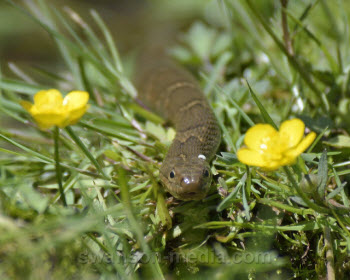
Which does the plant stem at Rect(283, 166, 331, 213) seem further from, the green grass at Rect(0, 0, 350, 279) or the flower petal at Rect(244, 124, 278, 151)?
the flower petal at Rect(244, 124, 278, 151)

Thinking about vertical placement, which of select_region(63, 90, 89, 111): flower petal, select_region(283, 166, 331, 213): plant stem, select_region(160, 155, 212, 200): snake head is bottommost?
select_region(283, 166, 331, 213): plant stem

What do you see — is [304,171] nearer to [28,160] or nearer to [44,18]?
[28,160]

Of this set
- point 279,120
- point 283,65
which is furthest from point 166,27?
point 279,120

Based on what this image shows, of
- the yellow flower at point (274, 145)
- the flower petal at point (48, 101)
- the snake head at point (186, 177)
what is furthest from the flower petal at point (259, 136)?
the flower petal at point (48, 101)

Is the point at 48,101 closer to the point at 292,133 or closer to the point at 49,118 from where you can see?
the point at 49,118

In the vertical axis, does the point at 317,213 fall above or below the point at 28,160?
below

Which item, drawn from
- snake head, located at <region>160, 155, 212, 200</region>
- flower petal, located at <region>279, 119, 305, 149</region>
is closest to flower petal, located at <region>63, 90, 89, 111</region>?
snake head, located at <region>160, 155, 212, 200</region>

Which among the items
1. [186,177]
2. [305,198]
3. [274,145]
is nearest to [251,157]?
[274,145]

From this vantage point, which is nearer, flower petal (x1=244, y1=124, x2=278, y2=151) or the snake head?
flower petal (x1=244, y1=124, x2=278, y2=151)

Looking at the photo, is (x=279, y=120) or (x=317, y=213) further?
(x=279, y=120)
